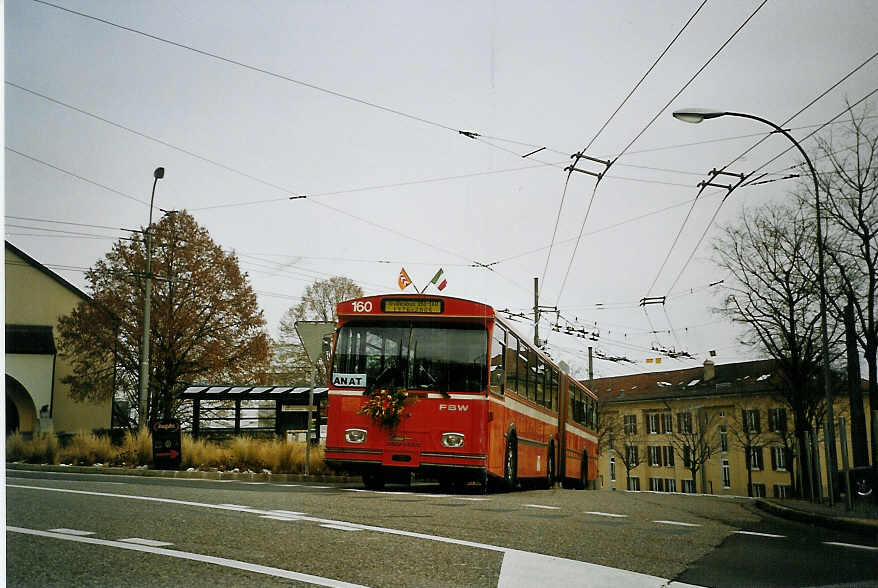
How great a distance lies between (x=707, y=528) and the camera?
8.71 metres

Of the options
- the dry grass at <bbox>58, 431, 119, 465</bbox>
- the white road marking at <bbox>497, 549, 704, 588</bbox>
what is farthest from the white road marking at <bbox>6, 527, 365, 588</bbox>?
the dry grass at <bbox>58, 431, 119, 465</bbox>

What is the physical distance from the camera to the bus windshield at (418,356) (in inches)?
503

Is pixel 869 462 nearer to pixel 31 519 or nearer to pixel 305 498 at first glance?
pixel 305 498

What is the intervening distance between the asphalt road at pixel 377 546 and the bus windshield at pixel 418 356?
11.3ft

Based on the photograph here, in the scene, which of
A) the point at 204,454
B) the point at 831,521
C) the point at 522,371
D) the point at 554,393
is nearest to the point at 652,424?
the point at 554,393

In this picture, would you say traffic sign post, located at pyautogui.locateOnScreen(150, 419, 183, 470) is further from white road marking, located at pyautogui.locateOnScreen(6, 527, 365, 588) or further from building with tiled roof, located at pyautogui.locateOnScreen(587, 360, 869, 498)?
building with tiled roof, located at pyautogui.locateOnScreen(587, 360, 869, 498)

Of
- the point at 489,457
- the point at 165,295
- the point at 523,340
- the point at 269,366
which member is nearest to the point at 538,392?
the point at 523,340

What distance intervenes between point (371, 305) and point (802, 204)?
809cm

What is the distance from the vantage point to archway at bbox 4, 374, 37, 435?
11.6 m

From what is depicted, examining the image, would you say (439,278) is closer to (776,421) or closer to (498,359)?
(498,359)

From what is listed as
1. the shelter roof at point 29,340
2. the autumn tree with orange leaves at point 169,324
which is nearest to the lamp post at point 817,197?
the shelter roof at point 29,340

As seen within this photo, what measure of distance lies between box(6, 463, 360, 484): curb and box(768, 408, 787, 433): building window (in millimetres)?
21339

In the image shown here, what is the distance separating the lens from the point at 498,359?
13.2 metres

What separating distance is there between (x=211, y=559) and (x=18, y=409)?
31.2 ft
